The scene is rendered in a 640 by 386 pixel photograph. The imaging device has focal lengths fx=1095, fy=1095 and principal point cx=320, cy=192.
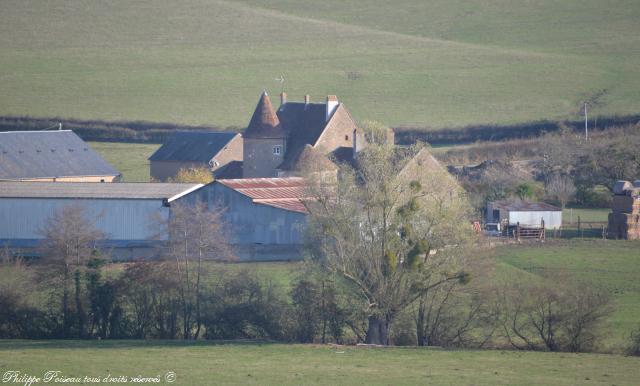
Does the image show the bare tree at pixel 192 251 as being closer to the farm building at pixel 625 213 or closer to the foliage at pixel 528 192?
the farm building at pixel 625 213

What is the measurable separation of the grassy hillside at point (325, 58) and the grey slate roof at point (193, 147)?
1610cm

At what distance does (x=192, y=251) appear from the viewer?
97.1 feet

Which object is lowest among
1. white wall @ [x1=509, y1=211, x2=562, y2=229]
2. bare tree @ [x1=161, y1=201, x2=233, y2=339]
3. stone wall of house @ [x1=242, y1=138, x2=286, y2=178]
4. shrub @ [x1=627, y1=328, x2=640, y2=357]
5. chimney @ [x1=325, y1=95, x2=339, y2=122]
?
shrub @ [x1=627, y1=328, x2=640, y2=357]

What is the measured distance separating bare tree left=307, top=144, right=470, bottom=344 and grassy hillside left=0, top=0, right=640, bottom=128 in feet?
159

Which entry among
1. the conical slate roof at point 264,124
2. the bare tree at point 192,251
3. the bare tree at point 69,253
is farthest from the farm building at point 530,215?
the bare tree at point 69,253

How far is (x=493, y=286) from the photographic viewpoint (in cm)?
2622

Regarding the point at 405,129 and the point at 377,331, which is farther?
the point at 405,129

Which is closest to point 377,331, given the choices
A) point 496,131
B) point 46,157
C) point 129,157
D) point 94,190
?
point 94,190

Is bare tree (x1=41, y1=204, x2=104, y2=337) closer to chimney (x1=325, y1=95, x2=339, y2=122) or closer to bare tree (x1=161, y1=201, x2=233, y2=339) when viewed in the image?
bare tree (x1=161, y1=201, x2=233, y2=339)

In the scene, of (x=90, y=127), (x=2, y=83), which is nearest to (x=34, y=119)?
(x=90, y=127)

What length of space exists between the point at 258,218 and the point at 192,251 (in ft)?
33.8

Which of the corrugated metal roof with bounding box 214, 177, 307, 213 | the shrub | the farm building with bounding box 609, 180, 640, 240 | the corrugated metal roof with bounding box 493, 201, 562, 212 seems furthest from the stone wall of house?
the shrub

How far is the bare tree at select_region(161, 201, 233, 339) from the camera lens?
89.9 ft

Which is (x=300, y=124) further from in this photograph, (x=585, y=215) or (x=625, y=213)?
(x=625, y=213)
